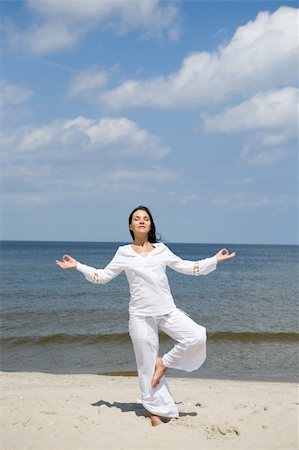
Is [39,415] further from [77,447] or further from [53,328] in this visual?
[53,328]

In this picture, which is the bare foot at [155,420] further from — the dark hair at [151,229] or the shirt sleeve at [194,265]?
the dark hair at [151,229]

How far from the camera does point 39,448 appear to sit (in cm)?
546

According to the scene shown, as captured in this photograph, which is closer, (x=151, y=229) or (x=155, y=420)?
(x=155, y=420)

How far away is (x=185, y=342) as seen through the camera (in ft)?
19.7

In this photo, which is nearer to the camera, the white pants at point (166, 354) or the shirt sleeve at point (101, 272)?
the white pants at point (166, 354)

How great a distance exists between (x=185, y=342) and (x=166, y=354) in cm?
30

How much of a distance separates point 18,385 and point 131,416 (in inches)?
149

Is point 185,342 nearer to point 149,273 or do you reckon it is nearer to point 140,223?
point 149,273

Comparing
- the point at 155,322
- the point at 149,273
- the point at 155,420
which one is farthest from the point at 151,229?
the point at 155,420

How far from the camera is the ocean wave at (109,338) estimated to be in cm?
1540

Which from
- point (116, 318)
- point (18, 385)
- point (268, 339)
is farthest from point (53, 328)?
point (18, 385)

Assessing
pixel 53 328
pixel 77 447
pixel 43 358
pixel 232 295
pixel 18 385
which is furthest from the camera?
pixel 232 295

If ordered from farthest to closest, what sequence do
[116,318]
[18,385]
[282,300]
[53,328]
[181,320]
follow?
[282,300], [116,318], [53,328], [18,385], [181,320]

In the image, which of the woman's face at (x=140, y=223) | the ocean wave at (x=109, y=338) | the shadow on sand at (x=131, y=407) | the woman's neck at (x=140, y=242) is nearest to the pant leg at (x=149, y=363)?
the shadow on sand at (x=131, y=407)
